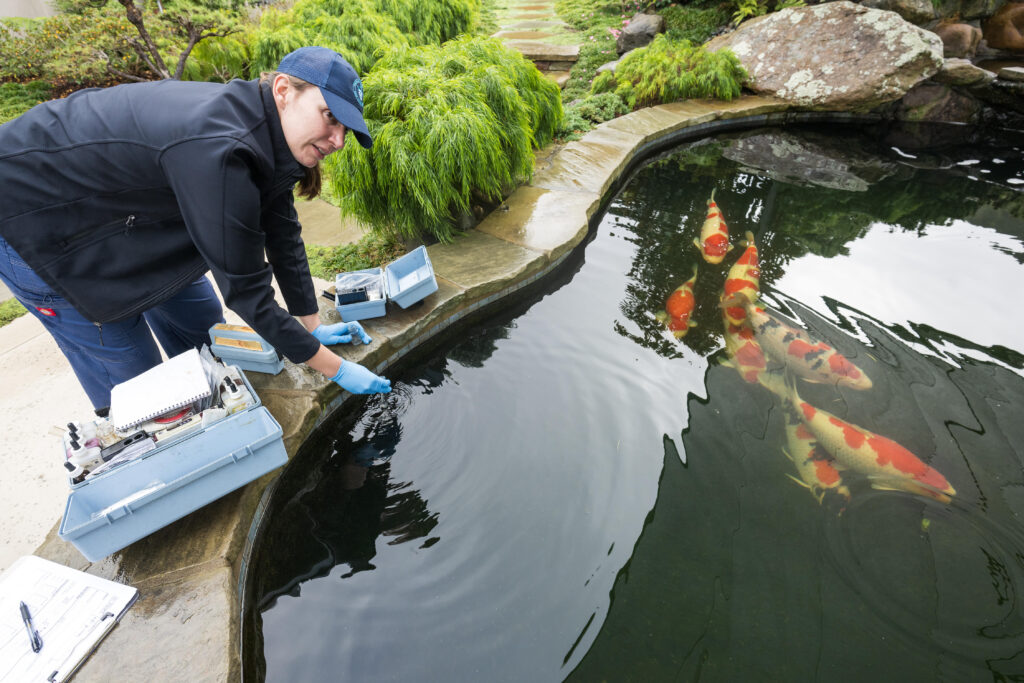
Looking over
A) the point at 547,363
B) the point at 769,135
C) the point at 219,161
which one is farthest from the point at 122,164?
the point at 769,135

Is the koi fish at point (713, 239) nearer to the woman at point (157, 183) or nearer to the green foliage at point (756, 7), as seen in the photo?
the woman at point (157, 183)

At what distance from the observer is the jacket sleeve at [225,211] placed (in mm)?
1504

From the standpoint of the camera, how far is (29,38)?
7.11 m

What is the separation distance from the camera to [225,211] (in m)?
1.55

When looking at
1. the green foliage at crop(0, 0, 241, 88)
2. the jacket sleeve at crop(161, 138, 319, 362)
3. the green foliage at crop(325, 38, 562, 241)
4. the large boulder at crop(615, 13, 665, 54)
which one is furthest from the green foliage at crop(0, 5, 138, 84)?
the large boulder at crop(615, 13, 665, 54)

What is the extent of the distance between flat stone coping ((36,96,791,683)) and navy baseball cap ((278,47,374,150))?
149cm

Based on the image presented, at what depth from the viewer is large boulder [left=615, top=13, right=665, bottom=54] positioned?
29.2ft

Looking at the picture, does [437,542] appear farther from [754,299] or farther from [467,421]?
[754,299]

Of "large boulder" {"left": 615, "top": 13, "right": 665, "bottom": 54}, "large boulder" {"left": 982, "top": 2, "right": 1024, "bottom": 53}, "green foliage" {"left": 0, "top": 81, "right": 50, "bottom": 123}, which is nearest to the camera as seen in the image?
"green foliage" {"left": 0, "top": 81, "right": 50, "bottom": 123}

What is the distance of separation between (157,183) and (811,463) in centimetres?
320

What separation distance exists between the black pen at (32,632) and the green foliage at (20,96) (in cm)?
882

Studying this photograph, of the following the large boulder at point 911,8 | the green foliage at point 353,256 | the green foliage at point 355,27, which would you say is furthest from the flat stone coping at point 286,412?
the large boulder at point 911,8

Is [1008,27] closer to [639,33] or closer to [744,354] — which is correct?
[639,33]

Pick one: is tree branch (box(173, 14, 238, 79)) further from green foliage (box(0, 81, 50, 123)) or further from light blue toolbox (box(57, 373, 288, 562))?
light blue toolbox (box(57, 373, 288, 562))
